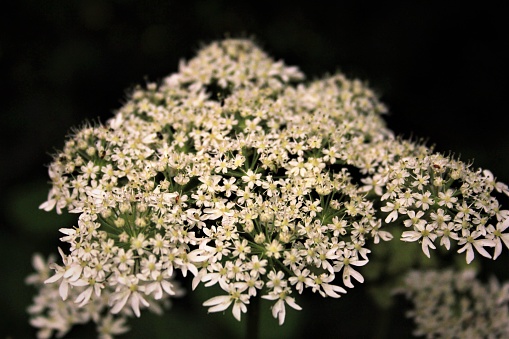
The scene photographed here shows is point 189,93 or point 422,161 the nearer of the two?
point 422,161

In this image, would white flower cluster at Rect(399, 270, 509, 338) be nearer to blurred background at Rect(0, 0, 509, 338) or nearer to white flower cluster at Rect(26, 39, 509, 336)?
white flower cluster at Rect(26, 39, 509, 336)

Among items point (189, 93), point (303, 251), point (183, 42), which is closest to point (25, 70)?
point (183, 42)

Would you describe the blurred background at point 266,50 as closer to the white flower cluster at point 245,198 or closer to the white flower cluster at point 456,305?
the white flower cluster at point 456,305

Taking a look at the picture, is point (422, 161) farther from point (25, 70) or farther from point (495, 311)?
point (25, 70)

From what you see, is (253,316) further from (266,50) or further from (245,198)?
(266,50)

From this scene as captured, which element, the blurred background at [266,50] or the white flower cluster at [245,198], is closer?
the white flower cluster at [245,198]

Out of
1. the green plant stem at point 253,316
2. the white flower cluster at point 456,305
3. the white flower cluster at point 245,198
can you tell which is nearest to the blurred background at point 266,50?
the white flower cluster at point 456,305
